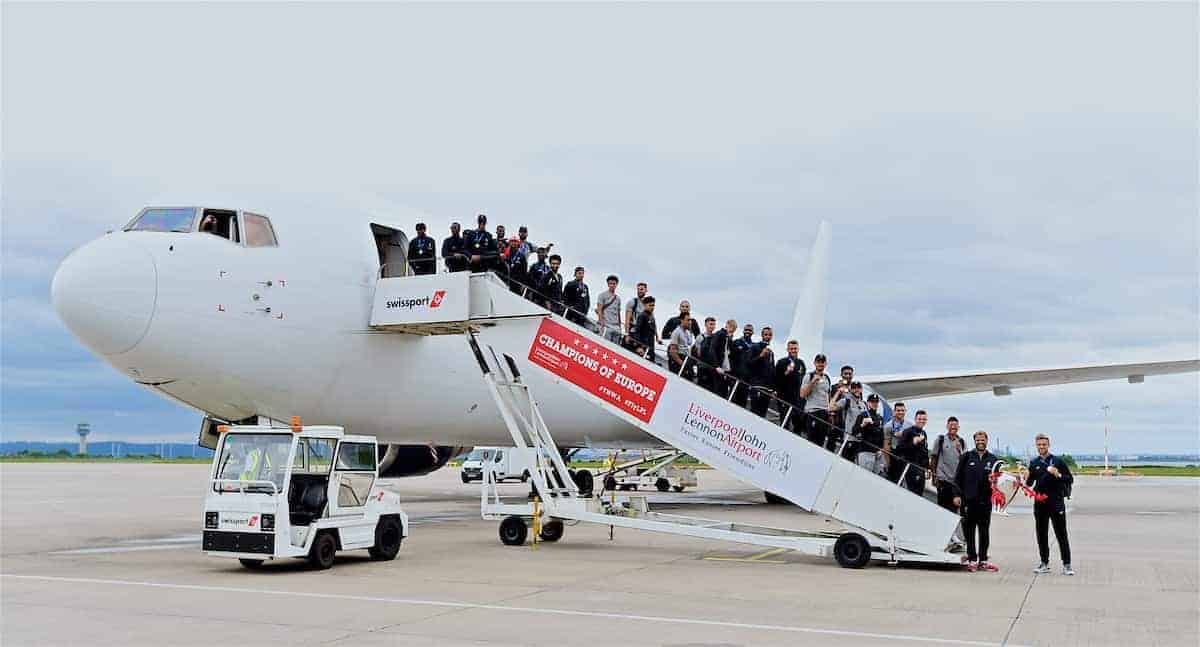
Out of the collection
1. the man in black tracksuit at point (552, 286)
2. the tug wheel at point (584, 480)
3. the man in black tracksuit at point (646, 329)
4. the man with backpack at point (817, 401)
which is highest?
the man in black tracksuit at point (552, 286)

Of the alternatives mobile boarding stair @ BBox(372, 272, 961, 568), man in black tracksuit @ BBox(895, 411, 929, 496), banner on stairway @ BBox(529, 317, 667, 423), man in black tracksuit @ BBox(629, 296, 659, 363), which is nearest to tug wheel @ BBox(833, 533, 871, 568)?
mobile boarding stair @ BBox(372, 272, 961, 568)

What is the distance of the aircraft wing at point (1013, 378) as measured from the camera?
24438 millimetres

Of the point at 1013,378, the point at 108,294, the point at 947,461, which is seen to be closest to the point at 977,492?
the point at 947,461

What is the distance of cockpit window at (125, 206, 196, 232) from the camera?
1289cm

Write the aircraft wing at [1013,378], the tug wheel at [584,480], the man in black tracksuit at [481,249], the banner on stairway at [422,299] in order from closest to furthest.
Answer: the banner on stairway at [422,299]
the man in black tracksuit at [481,249]
the tug wheel at [584,480]
the aircraft wing at [1013,378]

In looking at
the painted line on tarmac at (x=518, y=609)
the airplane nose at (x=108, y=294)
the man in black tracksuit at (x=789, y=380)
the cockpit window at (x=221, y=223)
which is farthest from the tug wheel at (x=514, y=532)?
the airplane nose at (x=108, y=294)

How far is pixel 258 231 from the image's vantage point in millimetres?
13391

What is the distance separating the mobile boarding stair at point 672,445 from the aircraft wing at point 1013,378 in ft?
39.4

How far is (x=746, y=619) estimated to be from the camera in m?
8.77

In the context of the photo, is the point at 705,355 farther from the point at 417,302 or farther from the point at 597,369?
the point at 417,302

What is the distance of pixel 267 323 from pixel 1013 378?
60.6 ft

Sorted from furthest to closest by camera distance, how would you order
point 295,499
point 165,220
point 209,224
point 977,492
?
point 209,224
point 165,220
point 977,492
point 295,499

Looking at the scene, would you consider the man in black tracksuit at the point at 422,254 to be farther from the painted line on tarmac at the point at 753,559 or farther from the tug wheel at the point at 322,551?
the painted line on tarmac at the point at 753,559

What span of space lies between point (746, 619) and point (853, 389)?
6.83 meters
